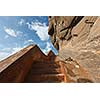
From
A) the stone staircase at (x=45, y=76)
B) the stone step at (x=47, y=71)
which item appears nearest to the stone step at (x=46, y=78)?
the stone staircase at (x=45, y=76)

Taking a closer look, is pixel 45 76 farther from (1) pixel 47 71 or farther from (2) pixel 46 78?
(1) pixel 47 71

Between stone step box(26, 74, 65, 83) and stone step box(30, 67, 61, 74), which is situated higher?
stone step box(26, 74, 65, 83)

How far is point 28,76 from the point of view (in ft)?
7.04

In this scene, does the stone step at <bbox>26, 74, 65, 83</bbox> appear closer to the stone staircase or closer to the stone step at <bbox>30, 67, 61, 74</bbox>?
the stone staircase

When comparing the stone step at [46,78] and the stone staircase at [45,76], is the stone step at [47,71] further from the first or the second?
the stone step at [46,78]

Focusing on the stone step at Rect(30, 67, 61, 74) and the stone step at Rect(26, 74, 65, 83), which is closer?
the stone step at Rect(26, 74, 65, 83)

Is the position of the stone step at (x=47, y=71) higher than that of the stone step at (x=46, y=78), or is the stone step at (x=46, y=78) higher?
the stone step at (x=46, y=78)

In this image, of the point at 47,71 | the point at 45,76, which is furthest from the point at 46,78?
the point at 47,71

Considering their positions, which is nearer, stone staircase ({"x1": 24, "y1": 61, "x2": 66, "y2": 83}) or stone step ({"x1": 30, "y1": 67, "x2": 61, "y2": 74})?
stone staircase ({"x1": 24, "y1": 61, "x2": 66, "y2": 83})

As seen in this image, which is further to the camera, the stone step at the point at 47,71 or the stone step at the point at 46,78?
the stone step at the point at 47,71

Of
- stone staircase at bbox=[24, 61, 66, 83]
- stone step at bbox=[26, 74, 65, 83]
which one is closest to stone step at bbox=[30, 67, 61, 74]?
stone staircase at bbox=[24, 61, 66, 83]
